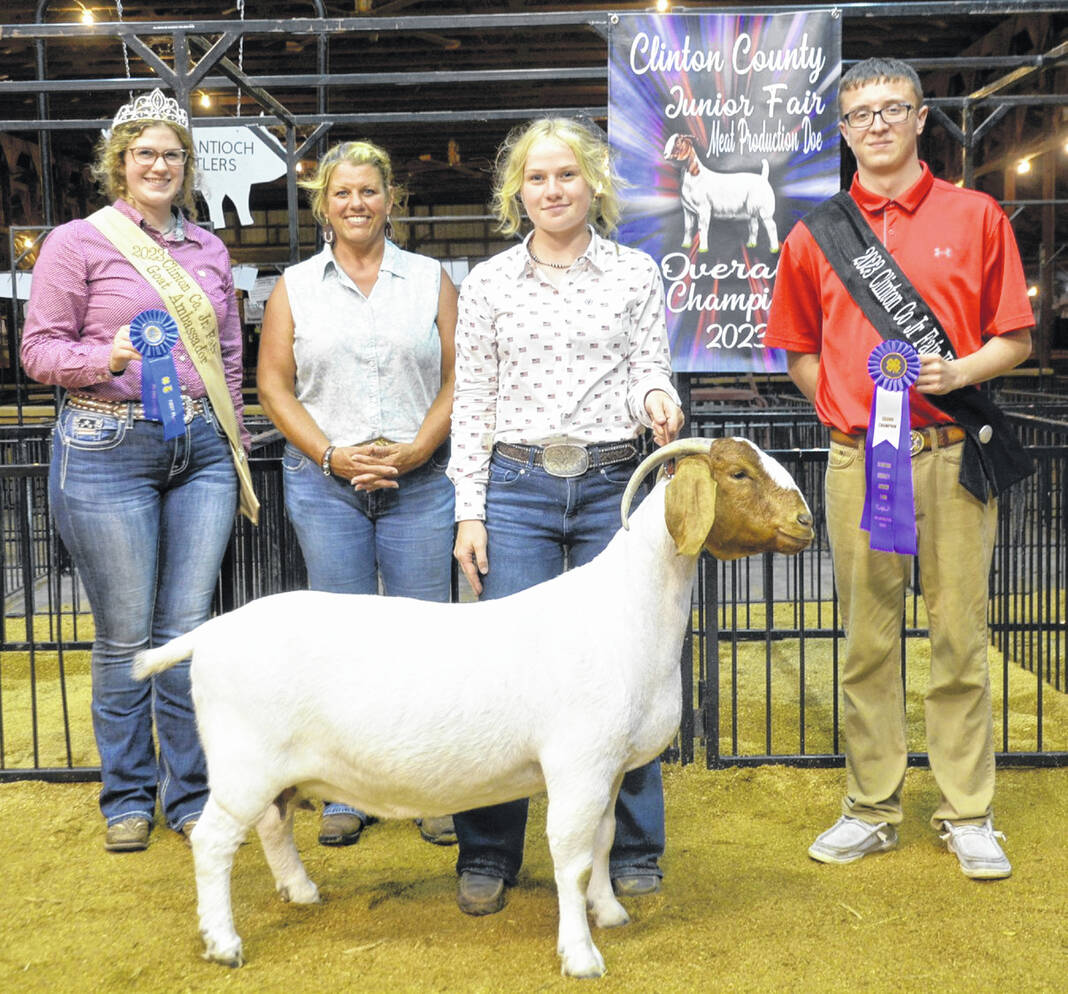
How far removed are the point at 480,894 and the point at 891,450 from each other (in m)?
1.64

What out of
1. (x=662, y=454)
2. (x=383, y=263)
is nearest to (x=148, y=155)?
(x=383, y=263)

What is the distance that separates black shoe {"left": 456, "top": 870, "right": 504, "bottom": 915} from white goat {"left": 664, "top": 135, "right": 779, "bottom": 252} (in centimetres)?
221

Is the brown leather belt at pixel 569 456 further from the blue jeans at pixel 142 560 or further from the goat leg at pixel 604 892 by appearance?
the blue jeans at pixel 142 560

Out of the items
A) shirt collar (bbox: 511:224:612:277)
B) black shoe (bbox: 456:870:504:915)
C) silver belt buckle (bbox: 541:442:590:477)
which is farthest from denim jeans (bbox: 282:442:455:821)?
black shoe (bbox: 456:870:504:915)

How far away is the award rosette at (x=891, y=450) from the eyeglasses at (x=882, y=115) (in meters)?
0.61

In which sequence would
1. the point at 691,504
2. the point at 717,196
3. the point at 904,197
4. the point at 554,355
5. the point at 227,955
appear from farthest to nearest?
the point at 717,196 < the point at 904,197 < the point at 554,355 < the point at 227,955 < the point at 691,504

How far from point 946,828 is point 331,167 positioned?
8.83 feet

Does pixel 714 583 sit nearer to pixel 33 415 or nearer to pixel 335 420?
pixel 335 420

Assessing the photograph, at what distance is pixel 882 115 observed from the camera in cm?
322

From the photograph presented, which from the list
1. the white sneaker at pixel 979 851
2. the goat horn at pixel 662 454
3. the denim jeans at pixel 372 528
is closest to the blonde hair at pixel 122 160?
the denim jeans at pixel 372 528

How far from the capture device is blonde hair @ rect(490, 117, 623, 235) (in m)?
3.00

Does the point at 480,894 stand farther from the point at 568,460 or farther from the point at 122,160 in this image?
the point at 122,160

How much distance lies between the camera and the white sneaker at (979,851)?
338 centimetres

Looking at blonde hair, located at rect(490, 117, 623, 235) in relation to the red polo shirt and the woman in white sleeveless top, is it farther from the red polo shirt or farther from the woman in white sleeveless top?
the red polo shirt
